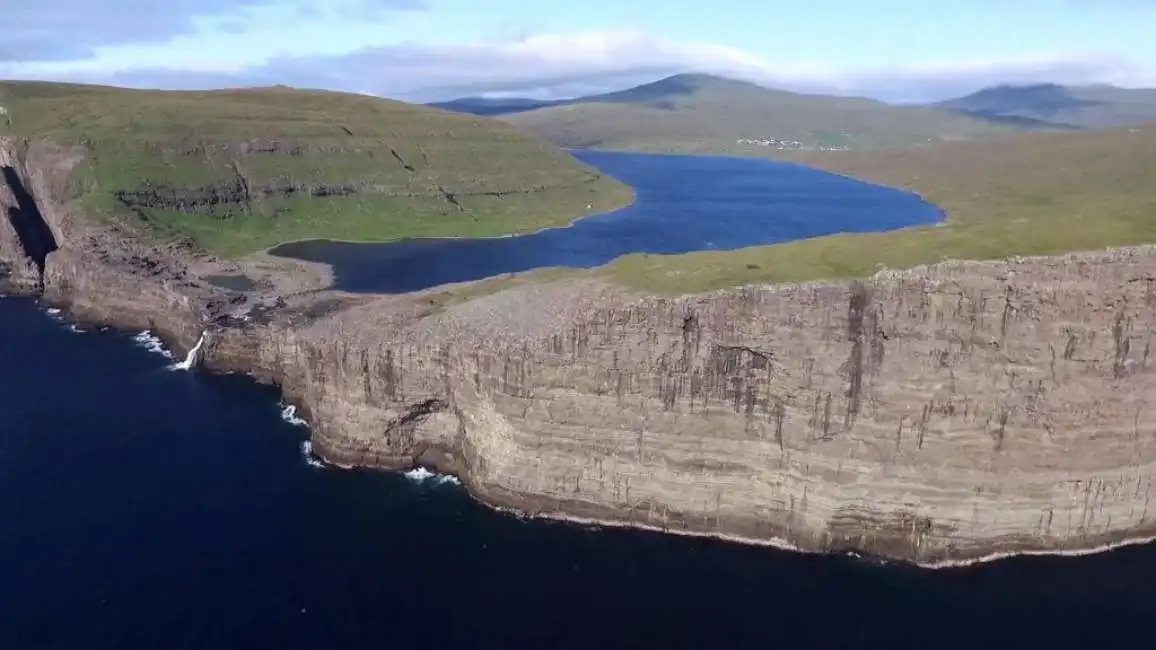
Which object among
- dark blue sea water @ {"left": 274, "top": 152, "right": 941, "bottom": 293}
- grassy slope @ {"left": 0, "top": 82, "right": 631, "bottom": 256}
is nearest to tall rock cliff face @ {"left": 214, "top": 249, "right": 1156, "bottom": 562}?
dark blue sea water @ {"left": 274, "top": 152, "right": 941, "bottom": 293}

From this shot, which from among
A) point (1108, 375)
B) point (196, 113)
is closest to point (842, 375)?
point (1108, 375)

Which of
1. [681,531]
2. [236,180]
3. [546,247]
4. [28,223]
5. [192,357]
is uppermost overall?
[236,180]

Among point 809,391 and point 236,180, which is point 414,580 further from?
point 236,180

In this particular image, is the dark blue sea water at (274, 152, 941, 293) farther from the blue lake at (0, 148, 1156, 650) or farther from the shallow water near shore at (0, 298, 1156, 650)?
the blue lake at (0, 148, 1156, 650)

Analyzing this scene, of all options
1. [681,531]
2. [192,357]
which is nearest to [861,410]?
[681,531]

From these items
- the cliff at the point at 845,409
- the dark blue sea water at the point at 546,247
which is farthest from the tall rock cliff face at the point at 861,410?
the dark blue sea water at the point at 546,247

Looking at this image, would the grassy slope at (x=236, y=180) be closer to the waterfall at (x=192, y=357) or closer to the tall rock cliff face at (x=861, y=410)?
the waterfall at (x=192, y=357)
